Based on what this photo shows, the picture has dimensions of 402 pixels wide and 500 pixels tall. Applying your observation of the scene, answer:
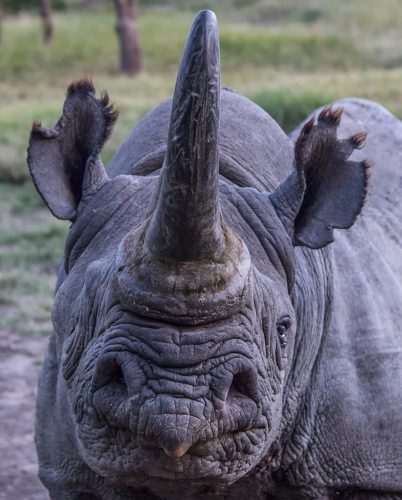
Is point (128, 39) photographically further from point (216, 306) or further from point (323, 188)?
point (216, 306)

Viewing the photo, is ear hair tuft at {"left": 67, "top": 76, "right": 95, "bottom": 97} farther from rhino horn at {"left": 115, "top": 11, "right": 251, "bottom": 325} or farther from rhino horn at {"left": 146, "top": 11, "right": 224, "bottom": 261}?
rhino horn at {"left": 146, "top": 11, "right": 224, "bottom": 261}

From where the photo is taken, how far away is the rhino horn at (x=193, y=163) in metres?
3.13

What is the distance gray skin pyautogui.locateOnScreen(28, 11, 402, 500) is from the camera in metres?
3.25

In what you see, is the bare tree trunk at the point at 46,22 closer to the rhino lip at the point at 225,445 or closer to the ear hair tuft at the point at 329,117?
the ear hair tuft at the point at 329,117

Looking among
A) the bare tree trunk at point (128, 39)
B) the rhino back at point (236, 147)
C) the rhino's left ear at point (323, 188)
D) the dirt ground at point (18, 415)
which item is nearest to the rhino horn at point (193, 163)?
the rhino's left ear at point (323, 188)

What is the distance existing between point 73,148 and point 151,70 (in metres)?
21.3

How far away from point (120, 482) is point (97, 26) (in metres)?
28.0

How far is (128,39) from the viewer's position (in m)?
24.4

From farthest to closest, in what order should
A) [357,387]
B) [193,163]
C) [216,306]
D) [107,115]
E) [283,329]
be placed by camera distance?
[357,387] < [107,115] < [283,329] < [216,306] < [193,163]

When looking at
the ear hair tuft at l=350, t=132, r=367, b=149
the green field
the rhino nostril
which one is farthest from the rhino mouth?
the green field

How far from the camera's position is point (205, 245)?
3.29 metres

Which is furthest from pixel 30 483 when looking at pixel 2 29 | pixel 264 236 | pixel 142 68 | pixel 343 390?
pixel 2 29

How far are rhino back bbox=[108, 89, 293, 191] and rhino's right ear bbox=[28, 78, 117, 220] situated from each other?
0.76 feet

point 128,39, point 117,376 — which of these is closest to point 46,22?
point 128,39
